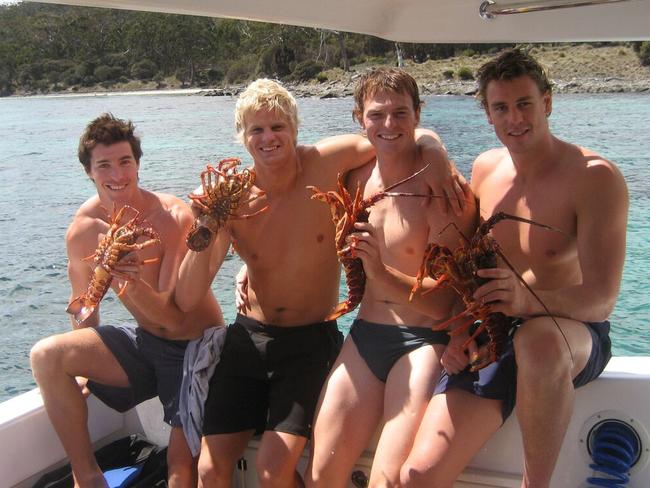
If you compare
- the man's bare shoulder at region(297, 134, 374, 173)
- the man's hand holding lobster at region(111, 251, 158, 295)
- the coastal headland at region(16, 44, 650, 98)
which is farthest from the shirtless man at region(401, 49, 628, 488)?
the coastal headland at region(16, 44, 650, 98)

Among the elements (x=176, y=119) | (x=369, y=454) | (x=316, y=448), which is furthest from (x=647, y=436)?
(x=176, y=119)

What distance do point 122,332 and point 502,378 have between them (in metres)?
1.81

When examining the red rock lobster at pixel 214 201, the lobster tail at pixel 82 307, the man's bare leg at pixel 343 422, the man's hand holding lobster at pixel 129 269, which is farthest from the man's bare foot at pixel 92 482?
the red rock lobster at pixel 214 201

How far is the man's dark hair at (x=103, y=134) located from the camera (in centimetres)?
309

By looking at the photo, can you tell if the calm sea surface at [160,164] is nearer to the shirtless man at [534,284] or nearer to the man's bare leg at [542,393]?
the shirtless man at [534,284]

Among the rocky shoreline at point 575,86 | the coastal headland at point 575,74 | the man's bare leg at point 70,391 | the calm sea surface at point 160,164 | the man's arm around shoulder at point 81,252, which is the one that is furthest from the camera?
the rocky shoreline at point 575,86

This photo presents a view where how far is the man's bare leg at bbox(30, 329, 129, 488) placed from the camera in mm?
2855

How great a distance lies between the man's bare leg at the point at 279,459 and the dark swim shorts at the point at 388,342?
41 cm

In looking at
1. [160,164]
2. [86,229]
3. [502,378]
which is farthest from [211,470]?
[160,164]

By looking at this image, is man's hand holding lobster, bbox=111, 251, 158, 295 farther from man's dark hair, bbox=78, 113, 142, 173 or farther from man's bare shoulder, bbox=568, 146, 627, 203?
man's bare shoulder, bbox=568, 146, 627, 203

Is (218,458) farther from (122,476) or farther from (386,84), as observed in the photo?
(386,84)

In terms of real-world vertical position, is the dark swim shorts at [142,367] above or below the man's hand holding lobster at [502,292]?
below

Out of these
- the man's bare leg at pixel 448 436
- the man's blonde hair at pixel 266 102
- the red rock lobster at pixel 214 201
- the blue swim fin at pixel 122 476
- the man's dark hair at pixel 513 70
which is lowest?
the blue swim fin at pixel 122 476

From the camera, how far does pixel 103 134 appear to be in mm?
3090
